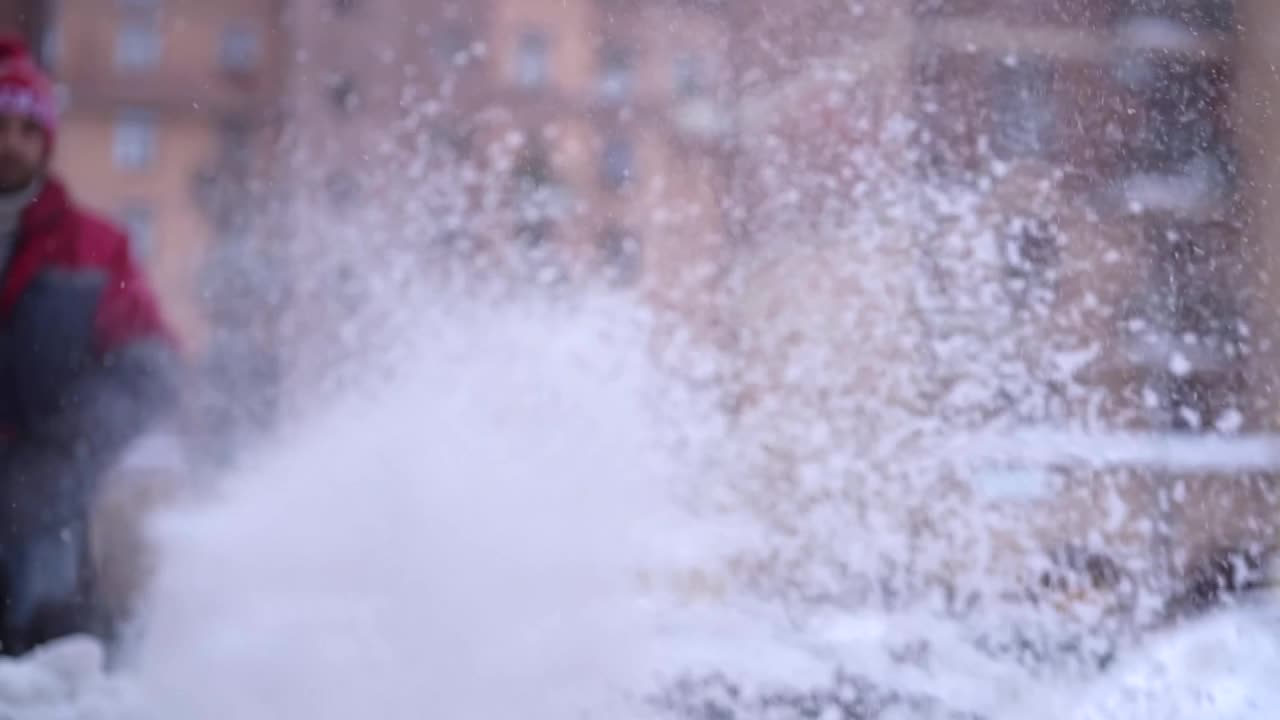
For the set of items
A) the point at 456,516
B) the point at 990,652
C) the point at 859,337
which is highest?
the point at 859,337

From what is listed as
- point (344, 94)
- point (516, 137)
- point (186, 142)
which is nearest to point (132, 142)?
point (186, 142)

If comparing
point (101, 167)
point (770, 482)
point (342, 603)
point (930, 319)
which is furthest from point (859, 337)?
point (101, 167)

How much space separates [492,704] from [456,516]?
0.16 metres

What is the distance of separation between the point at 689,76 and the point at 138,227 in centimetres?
51

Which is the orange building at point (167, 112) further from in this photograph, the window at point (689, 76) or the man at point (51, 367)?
the window at point (689, 76)

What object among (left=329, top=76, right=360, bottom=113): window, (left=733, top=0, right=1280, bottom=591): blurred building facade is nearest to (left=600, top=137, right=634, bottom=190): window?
(left=733, top=0, right=1280, bottom=591): blurred building facade

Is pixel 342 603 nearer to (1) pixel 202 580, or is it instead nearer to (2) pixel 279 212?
(1) pixel 202 580

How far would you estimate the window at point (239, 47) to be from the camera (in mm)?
875

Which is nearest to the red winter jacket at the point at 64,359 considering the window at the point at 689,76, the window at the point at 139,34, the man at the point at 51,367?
the man at the point at 51,367

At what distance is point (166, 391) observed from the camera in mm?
788

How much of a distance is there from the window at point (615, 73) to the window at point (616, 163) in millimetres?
44

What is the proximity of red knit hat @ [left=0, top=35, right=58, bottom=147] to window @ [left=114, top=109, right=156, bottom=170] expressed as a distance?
0.05 meters

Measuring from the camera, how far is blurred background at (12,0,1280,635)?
863 millimetres

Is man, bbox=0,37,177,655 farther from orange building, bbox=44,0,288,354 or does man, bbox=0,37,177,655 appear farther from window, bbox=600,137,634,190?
window, bbox=600,137,634,190
